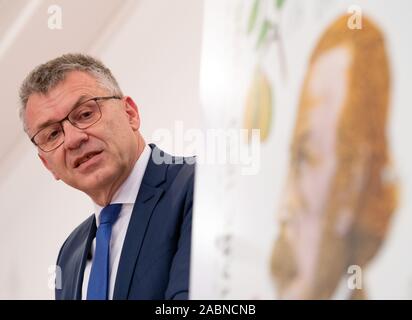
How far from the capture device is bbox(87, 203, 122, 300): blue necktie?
116 cm

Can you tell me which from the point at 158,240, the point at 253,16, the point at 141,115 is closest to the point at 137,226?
the point at 158,240

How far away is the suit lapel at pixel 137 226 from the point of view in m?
1.13

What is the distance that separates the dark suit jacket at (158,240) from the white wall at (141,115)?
936mm

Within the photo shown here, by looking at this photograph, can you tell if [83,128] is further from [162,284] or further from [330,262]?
[330,262]

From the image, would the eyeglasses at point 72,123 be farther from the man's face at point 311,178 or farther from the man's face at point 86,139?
the man's face at point 311,178

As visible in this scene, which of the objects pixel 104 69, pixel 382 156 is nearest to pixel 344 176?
pixel 382 156

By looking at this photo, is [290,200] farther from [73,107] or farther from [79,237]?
[79,237]

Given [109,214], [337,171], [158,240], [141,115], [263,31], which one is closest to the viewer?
[337,171]

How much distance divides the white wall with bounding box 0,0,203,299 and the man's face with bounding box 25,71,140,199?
841 mm

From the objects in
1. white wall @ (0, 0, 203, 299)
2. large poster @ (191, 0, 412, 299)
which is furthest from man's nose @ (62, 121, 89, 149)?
white wall @ (0, 0, 203, 299)

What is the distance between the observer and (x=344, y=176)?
1.69 ft

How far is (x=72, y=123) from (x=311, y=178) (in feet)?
2.73

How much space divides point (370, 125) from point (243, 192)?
140mm

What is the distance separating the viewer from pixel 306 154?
0.55 m
